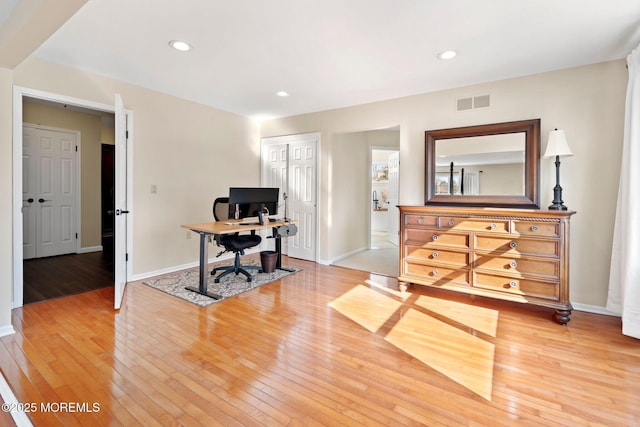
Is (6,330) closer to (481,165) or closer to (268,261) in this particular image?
(268,261)

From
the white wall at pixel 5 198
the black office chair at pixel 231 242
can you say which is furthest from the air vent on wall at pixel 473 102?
the white wall at pixel 5 198

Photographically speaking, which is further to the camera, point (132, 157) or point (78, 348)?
point (132, 157)

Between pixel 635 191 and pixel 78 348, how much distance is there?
4545mm

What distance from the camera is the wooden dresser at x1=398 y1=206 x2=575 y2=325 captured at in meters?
2.81

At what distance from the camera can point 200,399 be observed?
171 cm

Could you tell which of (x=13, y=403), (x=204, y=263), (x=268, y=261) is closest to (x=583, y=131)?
(x=268, y=261)

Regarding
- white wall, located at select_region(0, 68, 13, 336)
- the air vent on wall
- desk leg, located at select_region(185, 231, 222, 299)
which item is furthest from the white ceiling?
desk leg, located at select_region(185, 231, 222, 299)

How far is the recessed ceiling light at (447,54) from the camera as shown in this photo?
2.84 metres

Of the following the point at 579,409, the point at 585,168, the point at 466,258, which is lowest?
the point at 579,409

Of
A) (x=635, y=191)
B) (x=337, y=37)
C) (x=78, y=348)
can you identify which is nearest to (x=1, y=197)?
(x=78, y=348)

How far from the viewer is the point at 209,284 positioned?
377cm

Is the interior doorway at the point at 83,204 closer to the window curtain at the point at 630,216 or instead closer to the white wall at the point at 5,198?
the white wall at the point at 5,198

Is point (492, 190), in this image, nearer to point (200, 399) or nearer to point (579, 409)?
point (579, 409)

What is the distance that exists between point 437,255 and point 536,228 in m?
0.95
